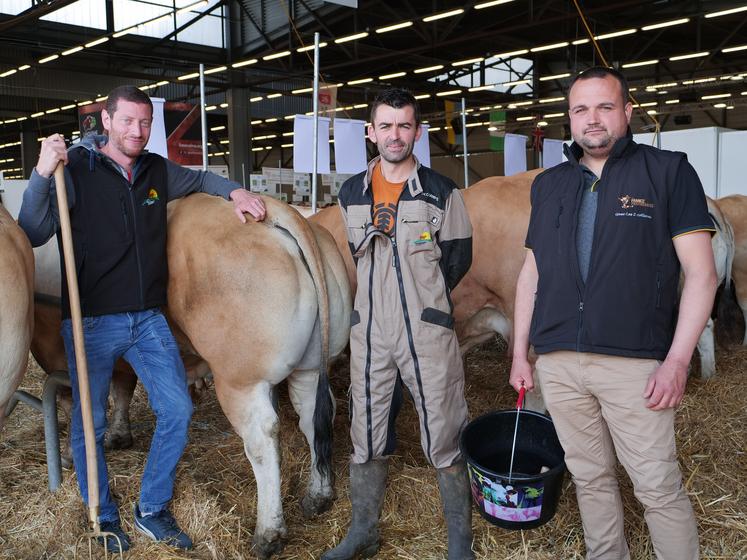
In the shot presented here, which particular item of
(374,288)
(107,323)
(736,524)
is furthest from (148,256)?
(736,524)

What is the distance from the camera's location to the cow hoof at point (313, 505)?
346 centimetres

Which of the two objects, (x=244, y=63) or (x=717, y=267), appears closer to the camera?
(x=717, y=267)

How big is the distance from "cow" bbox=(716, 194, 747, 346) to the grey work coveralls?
16.0ft

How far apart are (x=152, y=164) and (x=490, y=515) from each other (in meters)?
2.25

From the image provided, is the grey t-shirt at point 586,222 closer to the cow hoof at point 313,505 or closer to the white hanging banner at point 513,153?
the cow hoof at point 313,505

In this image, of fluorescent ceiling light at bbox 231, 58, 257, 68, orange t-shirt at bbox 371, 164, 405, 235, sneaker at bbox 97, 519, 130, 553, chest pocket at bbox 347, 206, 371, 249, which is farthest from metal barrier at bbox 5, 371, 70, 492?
fluorescent ceiling light at bbox 231, 58, 257, 68

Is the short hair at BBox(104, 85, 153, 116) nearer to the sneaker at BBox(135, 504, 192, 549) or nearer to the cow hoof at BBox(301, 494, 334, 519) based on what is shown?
the sneaker at BBox(135, 504, 192, 549)

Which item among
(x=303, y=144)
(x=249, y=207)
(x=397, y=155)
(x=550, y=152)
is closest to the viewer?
(x=397, y=155)

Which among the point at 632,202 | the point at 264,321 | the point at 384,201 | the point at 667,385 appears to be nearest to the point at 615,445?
the point at 667,385

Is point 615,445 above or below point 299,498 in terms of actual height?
above

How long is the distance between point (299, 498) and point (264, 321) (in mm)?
1105

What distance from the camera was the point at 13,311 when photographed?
269cm

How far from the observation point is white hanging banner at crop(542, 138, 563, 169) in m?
9.98

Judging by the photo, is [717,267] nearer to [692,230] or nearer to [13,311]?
[692,230]
